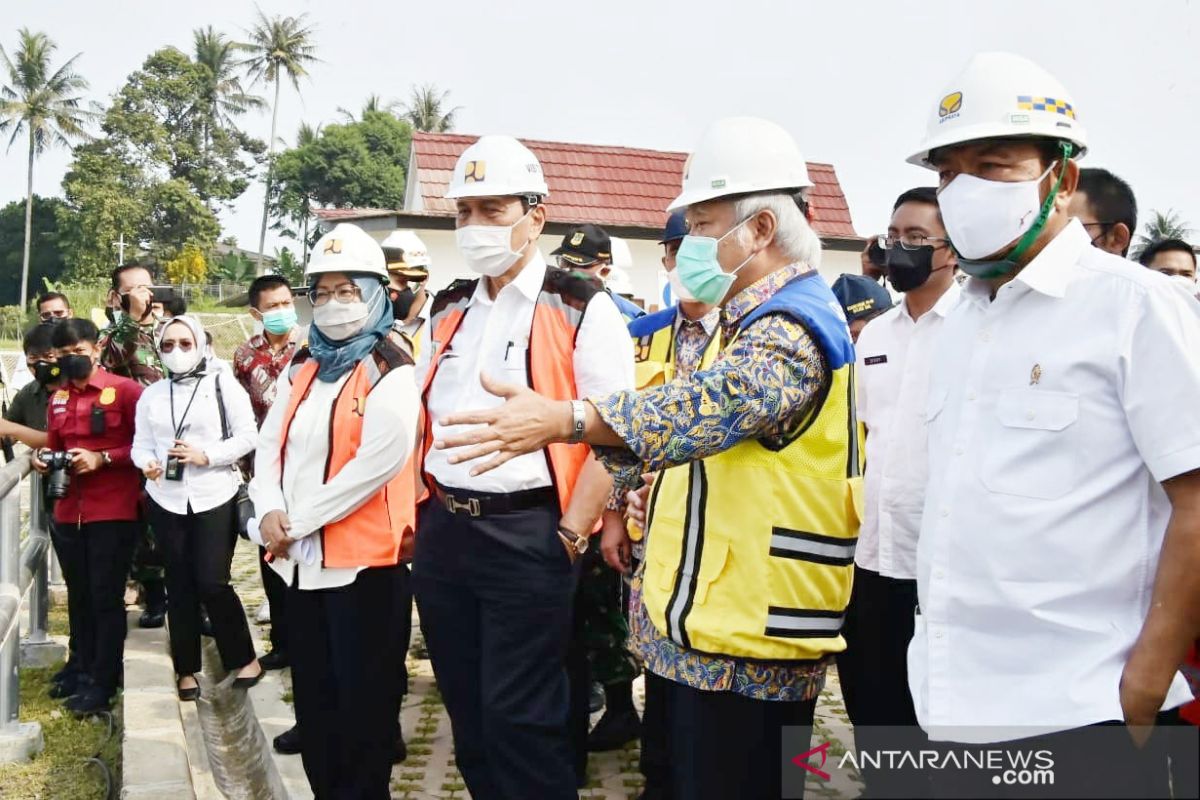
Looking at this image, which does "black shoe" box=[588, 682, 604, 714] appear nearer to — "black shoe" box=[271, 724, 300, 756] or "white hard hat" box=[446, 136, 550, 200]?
"black shoe" box=[271, 724, 300, 756]

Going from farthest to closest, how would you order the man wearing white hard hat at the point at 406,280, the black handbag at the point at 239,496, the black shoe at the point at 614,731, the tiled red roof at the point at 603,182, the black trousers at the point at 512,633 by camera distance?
the tiled red roof at the point at 603,182
the man wearing white hard hat at the point at 406,280
the black handbag at the point at 239,496
the black shoe at the point at 614,731
the black trousers at the point at 512,633

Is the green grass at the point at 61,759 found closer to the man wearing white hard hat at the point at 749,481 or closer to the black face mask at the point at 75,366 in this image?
the black face mask at the point at 75,366

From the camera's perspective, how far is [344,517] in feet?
12.3

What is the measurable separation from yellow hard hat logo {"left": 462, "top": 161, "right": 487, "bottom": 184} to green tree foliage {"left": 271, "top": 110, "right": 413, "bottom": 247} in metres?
56.3

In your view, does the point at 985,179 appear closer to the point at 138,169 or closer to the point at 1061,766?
the point at 1061,766

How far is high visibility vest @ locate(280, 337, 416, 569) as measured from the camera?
371 centimetres

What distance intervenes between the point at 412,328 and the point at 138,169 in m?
53.8

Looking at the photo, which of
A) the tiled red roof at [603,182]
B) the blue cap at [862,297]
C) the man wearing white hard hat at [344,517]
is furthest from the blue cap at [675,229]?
the tiled red roof at [603,182]

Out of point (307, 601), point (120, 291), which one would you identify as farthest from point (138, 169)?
point (307, 601)

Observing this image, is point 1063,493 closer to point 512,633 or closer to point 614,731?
point 512,633

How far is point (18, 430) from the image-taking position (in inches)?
240

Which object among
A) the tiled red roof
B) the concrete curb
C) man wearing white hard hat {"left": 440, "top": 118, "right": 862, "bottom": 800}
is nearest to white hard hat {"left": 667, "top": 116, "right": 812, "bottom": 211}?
man wearing white hard hat {"left": 440, "top": 118, "right": 862, "bottom": 800}

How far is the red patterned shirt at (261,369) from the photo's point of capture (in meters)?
6.44

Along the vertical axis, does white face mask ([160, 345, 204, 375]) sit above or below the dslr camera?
above
